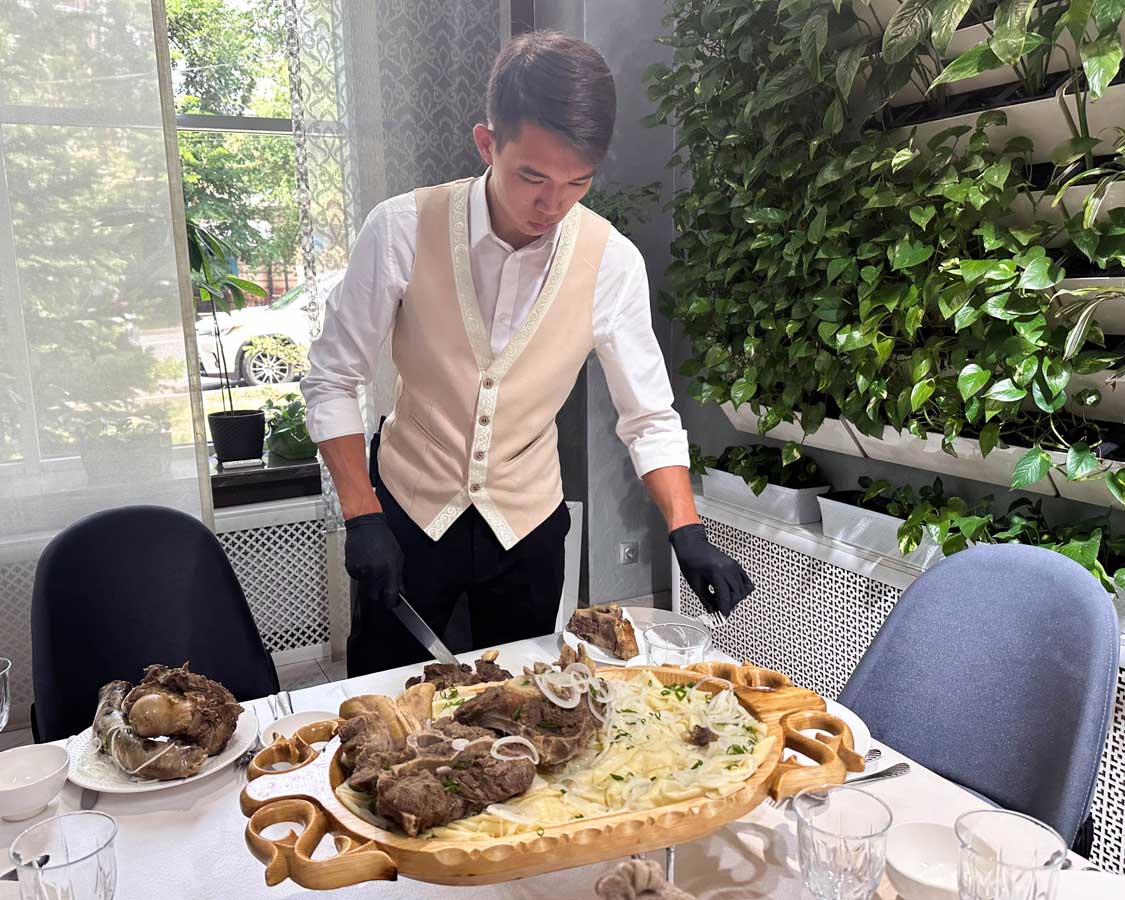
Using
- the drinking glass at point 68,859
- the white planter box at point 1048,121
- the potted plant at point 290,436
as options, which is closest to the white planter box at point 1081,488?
the white planter box at point 1048,121

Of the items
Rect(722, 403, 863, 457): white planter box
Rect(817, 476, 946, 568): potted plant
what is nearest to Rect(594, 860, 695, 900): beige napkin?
Rect(817, 476, 946, 568): potted plant

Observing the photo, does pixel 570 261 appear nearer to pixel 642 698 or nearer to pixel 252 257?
pixel 642 698

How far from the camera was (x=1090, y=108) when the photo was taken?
176 centimetres

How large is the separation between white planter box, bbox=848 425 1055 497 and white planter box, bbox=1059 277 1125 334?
298 millimetres

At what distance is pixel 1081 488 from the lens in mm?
1893

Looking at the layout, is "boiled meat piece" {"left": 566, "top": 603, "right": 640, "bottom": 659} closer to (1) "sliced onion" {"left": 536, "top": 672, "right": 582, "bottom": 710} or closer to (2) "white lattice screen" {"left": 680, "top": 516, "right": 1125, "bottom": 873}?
(1) "sliced onion" {"left": 536, "top": 672, "right": 582, "bottom": 710}

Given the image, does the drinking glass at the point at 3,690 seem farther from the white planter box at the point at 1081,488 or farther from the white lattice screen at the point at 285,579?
the white lattice screen at the point at 285,579

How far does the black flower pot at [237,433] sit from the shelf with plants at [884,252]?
1522mm

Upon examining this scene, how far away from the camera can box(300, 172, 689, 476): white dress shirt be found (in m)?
1.67

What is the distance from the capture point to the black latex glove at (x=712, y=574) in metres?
1.52

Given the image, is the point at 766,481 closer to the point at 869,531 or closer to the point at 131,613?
the point at 869,531

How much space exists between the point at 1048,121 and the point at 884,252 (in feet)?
1.40

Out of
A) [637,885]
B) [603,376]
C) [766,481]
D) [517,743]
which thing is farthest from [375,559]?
[603,376]

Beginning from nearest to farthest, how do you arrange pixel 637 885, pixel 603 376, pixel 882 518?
1. pixel 637 885
2. pixel 882 518
3. pixel 603 376
